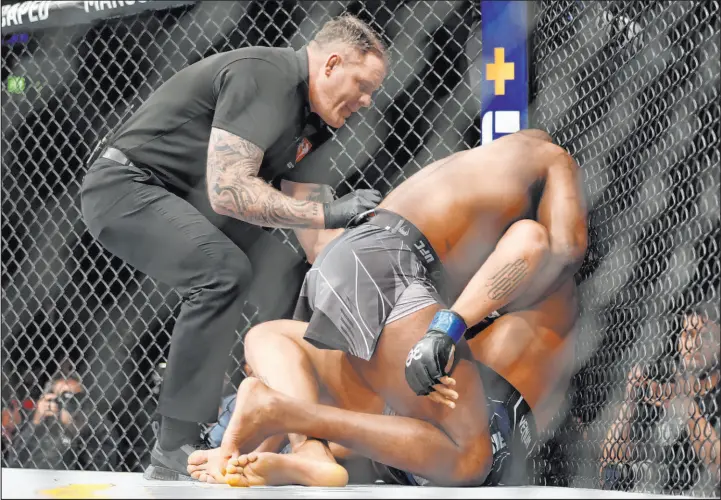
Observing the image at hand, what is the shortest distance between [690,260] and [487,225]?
44 centimetres

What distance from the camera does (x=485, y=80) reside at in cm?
233

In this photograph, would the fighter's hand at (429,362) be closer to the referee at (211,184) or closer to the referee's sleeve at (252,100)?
the referee at (211,184)

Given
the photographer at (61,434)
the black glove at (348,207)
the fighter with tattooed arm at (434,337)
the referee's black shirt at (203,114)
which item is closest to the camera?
the fighter with tattooed arm at (434,337)

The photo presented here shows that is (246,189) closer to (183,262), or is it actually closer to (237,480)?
(183,262)

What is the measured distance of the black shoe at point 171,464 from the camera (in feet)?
6.18

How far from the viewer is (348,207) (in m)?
1.86

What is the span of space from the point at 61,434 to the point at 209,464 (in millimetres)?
1684

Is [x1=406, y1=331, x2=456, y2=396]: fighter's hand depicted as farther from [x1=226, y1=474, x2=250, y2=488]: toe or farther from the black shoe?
the black shoe

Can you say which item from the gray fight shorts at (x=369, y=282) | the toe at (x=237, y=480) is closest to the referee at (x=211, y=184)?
the gray fight shorts at (x=369, y=282)

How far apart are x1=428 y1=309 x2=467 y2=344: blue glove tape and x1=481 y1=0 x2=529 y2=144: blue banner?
640 mm

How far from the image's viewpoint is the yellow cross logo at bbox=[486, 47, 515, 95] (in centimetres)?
232

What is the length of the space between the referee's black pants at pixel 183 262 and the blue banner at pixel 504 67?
76cm

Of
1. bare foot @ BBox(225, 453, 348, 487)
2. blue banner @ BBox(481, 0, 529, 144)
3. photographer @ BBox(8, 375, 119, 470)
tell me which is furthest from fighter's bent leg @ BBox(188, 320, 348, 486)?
photographer @ BBox(8, 375, 119, 470)

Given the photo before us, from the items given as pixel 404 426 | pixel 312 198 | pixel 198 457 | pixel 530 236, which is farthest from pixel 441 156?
pixel 198 457
